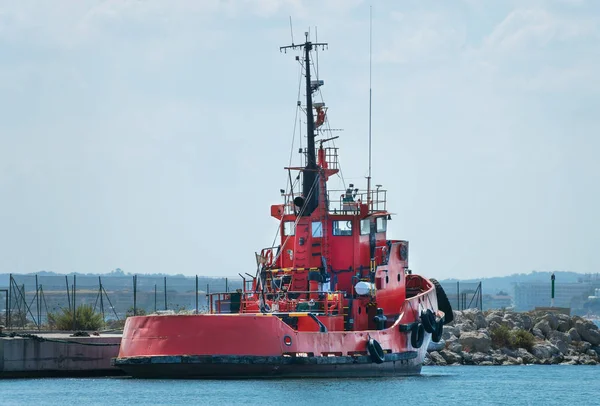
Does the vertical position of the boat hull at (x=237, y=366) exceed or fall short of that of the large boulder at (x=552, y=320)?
it falls short

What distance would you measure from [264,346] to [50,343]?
864cm

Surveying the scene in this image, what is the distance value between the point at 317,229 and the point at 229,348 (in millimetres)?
6155

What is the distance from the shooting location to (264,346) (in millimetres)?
36938

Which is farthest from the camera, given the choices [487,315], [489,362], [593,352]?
[487,315]

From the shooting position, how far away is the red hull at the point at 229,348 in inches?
1447

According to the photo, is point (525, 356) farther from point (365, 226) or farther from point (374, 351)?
point (374, 351)

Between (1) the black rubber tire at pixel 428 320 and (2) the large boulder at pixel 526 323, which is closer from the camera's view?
(1) the black rubber tire at pixel 428 320

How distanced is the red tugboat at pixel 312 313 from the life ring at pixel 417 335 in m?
0.05

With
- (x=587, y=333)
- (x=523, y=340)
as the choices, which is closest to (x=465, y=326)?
(x=523, y=340)

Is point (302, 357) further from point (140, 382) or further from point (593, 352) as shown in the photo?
point (593, 352)

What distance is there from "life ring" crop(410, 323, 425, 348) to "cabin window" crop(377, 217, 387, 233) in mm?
3228

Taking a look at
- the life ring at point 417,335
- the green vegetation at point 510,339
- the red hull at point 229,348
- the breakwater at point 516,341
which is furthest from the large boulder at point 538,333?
the red hull at point 229,348

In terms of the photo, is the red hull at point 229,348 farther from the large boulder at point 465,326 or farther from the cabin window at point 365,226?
the large boulder at point 465,326

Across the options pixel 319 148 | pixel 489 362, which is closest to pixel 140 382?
pixel 319 148
